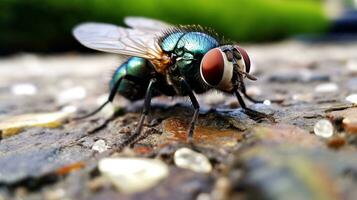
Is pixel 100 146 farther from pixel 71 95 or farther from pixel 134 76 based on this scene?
pixel 71 95

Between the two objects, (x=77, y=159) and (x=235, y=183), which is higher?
(x=235, y=183)

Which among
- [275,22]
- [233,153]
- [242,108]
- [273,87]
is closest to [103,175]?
[233,153]

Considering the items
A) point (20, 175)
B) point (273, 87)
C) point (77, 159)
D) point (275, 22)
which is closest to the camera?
point (20, 175)

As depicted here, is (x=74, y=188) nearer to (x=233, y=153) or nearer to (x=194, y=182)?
(x=194, y=182)

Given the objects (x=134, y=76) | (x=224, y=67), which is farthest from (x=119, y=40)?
(x=224, y=67)

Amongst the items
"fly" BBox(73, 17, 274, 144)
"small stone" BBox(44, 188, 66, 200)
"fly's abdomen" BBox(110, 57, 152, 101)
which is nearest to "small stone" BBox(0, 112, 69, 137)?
"fly" BBox(73, 17, 274, 144)
